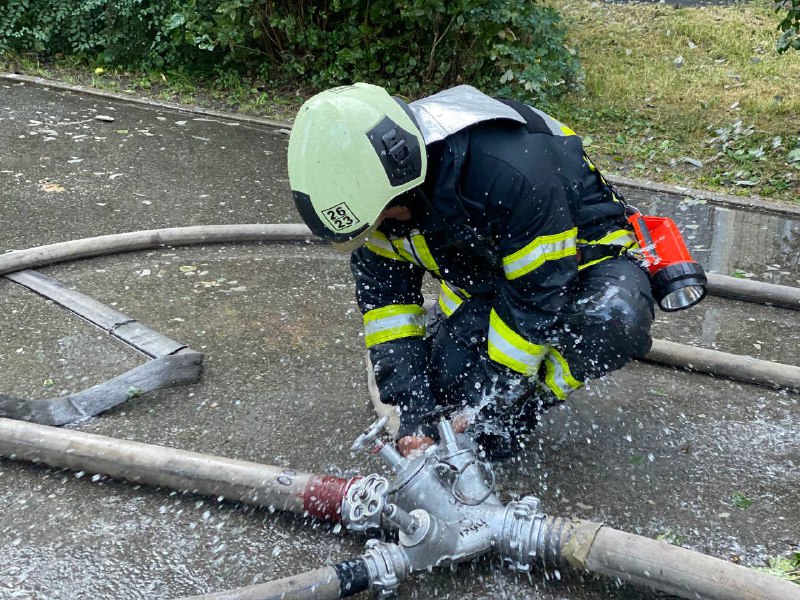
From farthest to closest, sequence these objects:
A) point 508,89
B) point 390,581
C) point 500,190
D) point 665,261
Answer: point 508,89 → point 665,261 → point 500,190 → point 390,581

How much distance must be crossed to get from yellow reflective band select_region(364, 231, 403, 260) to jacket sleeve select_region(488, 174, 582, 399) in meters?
0.39

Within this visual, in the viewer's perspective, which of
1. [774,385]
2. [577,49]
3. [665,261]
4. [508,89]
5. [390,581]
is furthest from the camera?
[577,49]

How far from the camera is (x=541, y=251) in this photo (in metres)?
2.39

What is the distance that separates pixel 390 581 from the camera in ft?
7.30

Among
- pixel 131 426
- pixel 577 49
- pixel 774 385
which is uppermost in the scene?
pixel 577 49

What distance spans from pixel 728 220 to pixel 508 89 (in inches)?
92.6

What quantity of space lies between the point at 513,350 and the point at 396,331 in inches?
17.5

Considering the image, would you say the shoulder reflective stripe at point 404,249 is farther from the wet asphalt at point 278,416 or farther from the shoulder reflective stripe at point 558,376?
the wet asphalt at point 278,416

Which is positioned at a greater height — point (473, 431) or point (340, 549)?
point (473, 431)

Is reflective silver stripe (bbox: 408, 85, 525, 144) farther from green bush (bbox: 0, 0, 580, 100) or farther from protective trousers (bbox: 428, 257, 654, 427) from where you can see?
green bush (bbox: 0, 0, 580, 100)

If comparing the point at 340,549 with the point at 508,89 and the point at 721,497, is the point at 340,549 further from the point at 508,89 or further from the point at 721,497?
the point at 508,89

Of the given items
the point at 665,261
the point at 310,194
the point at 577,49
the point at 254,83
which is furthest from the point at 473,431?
the point at 577,49

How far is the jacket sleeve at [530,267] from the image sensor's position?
7.81ft

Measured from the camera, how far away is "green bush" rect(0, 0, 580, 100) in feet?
22.2
